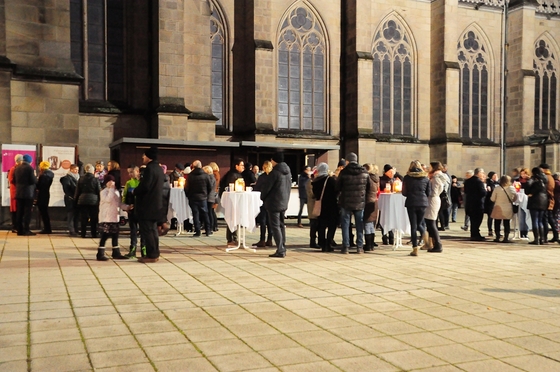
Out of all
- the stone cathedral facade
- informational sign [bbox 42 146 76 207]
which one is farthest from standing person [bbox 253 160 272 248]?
the stone cathedral facade

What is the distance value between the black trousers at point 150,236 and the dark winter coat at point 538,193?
8677mm

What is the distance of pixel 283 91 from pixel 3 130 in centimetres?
1398

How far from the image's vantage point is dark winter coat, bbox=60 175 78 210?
13805 millimetres

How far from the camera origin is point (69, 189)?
45.4ft

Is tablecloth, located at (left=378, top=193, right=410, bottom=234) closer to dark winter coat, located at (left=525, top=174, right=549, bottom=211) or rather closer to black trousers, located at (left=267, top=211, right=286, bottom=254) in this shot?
black trousers, located at (left=267, top=211, right=286, bottom=254)

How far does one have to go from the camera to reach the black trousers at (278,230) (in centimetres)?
1019

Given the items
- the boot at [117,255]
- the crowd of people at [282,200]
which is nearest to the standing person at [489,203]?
the crowd of people at [282,200]

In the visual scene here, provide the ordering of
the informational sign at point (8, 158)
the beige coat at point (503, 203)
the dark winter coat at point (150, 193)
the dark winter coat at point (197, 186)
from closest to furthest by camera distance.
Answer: the dark winter coat at point (150, 193), the beige coat at point (503, 203), the dark winter coat at point (197, 186), the informational sign at point (8, 158)

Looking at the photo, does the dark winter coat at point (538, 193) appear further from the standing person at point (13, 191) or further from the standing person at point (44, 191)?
the standing person at point (13, 191)

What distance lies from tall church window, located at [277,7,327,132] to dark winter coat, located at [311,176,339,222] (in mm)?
14830

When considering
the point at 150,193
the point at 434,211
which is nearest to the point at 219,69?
the point at 434,211

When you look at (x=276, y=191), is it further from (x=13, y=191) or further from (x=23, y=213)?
(x=13, y=191)

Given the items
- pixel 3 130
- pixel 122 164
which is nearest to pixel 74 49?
pixel 122 164

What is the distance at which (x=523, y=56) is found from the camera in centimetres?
3097
